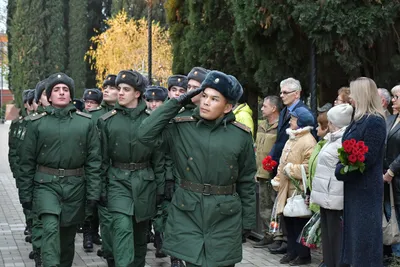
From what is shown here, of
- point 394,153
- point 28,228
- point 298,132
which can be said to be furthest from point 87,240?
point 394,153

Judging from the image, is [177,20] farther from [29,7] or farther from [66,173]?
[29,7]

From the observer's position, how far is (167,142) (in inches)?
228

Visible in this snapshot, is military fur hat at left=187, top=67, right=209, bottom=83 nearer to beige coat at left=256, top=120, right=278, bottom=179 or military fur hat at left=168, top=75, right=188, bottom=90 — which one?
military fur hat at left=168, top=75, right=188, bottom=90

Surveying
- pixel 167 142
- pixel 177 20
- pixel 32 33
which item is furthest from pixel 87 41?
pixel 167 142

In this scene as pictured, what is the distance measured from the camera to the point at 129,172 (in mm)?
7762

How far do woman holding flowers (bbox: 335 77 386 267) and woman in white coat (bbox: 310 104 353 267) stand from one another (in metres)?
0.53

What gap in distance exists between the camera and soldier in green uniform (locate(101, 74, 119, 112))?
31.1 feet

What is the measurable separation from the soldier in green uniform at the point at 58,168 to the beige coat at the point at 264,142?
105 inches

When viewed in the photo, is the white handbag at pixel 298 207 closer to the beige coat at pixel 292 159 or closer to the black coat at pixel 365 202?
the beige coat at pixel 292 159

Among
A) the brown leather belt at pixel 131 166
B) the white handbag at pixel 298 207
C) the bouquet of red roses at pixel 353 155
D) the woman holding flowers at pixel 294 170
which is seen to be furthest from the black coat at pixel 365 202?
the brown leather belt at pixel 131 166

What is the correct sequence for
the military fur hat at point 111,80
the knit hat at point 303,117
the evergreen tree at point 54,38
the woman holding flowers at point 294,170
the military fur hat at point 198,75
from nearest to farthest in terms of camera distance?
the military fur hat at point 198,75, the woman holding flowers at point 294,170, the knit hat at point 303,117, the military fur hat at point 111,80, the evergreen tree at point 54,38

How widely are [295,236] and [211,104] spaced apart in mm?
Result: 3778

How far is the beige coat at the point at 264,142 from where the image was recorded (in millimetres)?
9664

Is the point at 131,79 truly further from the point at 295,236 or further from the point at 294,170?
the point at 295,236
